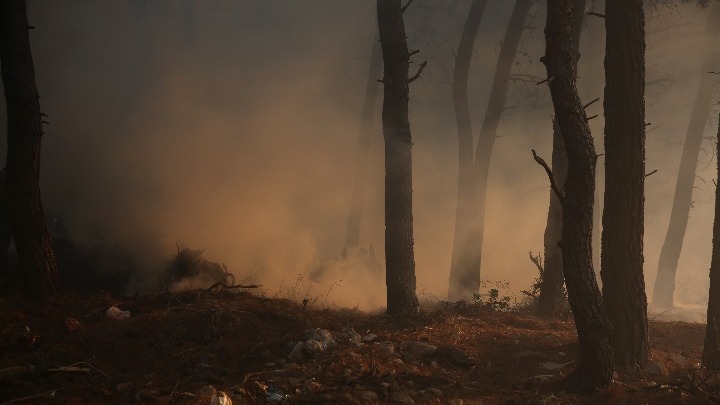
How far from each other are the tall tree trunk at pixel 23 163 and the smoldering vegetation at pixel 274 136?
2611mm

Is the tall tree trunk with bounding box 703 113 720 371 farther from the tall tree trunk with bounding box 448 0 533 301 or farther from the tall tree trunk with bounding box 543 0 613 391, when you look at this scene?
the tall tree trunk with bounding box 448 0 533 301

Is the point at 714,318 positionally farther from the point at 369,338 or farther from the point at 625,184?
the point at 369,338

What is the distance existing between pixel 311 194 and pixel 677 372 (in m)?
14.7

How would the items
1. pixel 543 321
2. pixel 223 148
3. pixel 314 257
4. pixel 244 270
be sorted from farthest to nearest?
pixel 223 148
pixel 314 257
pixel 244 270
pixel 543 321

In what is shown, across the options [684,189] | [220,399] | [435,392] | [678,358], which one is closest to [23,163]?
[220,399]

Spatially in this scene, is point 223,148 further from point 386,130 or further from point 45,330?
point 45,330

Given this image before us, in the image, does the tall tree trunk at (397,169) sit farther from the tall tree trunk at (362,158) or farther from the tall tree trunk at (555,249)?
the tall tree trunk at (362,158)

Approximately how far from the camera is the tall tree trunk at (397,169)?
9375 millimetres

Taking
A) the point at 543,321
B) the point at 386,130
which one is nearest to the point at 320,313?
the point at 386,130

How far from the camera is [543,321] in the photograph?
9.80 meters

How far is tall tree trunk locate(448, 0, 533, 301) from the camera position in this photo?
1498 cm

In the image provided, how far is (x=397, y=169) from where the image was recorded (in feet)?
31.6

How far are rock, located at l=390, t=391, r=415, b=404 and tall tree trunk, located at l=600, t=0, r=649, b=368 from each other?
2.96 meters

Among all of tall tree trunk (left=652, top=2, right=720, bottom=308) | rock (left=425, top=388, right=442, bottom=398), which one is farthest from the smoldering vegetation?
rock (left=425, top=388, right=442, bottom=398)
